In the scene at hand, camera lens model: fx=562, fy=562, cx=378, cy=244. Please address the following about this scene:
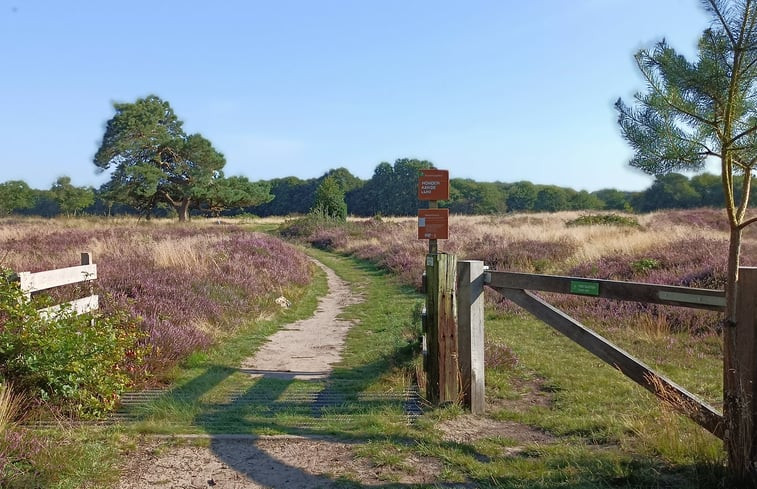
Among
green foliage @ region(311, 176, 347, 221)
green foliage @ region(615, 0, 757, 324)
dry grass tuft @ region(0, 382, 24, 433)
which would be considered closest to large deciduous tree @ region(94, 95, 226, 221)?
green foliage @ region(311, 176, 347, 221)

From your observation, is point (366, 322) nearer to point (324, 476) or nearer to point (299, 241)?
point (324, 476)

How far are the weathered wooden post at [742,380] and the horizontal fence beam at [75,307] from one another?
5908mm

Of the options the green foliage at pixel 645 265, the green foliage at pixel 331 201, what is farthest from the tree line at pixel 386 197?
the green foliage at pixel 645 265

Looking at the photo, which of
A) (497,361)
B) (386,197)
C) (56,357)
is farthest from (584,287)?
(386,197)

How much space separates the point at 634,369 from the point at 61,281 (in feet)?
21.1

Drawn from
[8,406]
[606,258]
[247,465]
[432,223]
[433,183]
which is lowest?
[247,465]

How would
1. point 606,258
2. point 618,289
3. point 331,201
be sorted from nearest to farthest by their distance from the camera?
point 618,289, point 606,258, point 331,201

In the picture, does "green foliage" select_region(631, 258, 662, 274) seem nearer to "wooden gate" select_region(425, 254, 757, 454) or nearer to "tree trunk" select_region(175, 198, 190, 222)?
"wooden gate" select_region(425, 254, 757, 454)

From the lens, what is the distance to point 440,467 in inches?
164

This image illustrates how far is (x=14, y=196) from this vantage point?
73.6 m

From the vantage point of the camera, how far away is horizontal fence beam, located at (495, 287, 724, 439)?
381 centimetres

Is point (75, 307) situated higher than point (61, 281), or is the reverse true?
point (61, 281)

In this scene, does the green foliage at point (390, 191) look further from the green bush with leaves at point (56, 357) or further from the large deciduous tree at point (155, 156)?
the green bush with leaves at point (56, 357)

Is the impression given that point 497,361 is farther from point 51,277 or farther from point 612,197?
point 612,197
